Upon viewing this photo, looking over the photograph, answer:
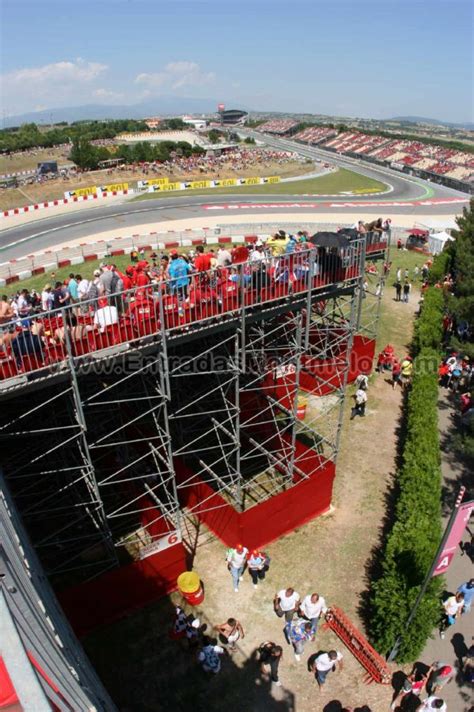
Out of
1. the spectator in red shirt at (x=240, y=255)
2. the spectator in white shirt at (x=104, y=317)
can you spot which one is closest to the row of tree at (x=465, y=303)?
the spectator in red shirt at (x=240, y=255)

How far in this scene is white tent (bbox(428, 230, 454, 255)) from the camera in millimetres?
37812

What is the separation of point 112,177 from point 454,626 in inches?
2919

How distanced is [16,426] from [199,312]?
666 cm

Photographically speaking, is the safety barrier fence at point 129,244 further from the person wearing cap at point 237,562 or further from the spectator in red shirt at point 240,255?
the person wearing cap at point 237,562

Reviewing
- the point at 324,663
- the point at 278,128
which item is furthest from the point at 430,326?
the point at 278,128

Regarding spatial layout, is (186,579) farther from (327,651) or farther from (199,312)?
(199,312)

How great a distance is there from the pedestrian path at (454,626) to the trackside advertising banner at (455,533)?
2.65 meters

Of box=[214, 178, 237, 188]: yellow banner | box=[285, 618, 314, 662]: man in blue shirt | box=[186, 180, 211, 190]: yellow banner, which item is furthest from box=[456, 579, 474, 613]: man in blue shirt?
box=[214, 178, 237, 188]: yellow banner

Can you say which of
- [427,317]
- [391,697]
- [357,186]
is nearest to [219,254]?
[391,697]

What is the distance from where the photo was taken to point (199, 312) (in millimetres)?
10406

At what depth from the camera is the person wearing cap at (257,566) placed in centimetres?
1186

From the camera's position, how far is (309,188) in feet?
220

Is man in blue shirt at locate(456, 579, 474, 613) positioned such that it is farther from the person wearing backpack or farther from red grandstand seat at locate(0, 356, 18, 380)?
red grandstand seat at locate(0, 356, 18, 380)

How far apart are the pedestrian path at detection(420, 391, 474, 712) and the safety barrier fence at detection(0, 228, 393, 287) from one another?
88.9 ft
